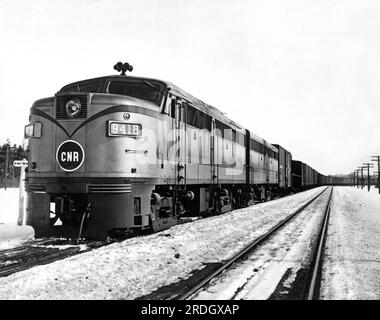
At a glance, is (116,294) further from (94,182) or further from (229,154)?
(229,154)

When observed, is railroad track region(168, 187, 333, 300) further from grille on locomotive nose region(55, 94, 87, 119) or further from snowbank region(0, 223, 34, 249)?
snowbank region(0, 223, 34, 249)

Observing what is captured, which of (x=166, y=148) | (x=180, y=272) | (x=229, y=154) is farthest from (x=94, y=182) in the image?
(x=229, y=154)

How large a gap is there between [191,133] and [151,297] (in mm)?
6862

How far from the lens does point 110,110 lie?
26.6 feet

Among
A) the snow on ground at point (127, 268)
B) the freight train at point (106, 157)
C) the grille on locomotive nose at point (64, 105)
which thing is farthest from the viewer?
the grille on locomotive nose at point (64, 105)

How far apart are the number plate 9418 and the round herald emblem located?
705mm

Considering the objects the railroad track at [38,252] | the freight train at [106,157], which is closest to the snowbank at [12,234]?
the railroad track at [38,252]

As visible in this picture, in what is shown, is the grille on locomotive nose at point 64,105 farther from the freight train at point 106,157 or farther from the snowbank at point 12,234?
the snowbank at point 12,234

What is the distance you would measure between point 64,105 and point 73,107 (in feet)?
0.81

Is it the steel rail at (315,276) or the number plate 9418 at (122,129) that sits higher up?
the number plate 9418 at (122,129)

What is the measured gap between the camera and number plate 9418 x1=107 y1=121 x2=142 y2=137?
8.09 meters

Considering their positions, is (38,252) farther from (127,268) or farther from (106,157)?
(127,268)

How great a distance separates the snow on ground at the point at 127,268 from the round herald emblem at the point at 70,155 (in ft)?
5.84

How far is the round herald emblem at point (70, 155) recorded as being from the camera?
318 inches
